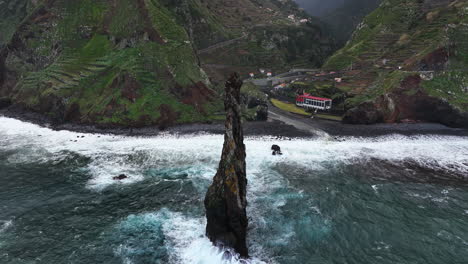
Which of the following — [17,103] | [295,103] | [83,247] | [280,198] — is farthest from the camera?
[295,103]

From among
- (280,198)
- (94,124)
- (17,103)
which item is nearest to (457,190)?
(280,198)

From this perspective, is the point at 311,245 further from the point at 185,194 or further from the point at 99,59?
the point at 99,59

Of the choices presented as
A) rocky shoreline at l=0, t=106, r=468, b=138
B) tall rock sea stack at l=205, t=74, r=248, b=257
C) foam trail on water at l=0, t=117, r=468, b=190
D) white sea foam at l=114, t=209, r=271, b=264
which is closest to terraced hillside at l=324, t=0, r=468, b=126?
rocky shoreline at l=0, t=106, r=468, b=138

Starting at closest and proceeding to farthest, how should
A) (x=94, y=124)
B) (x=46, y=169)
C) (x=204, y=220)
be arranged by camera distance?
1. (x=204, y=220)
2. (x=46, y=169)
3. (x=94, y=124)

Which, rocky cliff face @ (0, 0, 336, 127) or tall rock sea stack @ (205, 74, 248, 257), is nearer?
tall rock sea stack @ (205, 74, 248, 257)

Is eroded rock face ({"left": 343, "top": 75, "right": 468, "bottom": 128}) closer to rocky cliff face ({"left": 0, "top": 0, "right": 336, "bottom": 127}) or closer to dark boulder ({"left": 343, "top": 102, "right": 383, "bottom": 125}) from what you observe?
dark boulder ({"left": 343, "top": 102, "right": 383, "bottom": 125})

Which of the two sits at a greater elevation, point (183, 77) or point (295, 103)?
point (183, 77)
